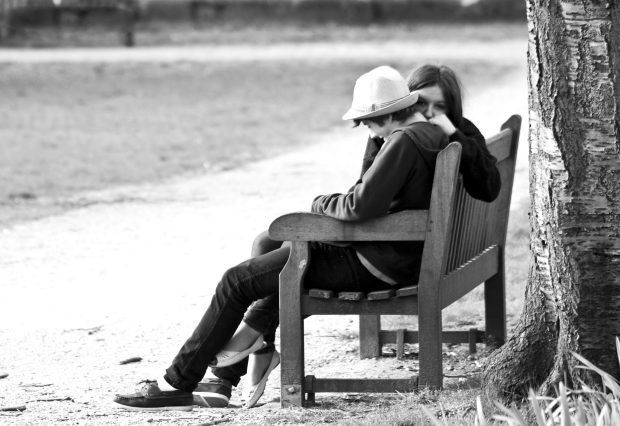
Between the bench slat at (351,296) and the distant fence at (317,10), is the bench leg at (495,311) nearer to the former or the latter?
the bench slat at (351,296)

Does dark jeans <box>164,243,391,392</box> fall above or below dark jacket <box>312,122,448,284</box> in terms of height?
below

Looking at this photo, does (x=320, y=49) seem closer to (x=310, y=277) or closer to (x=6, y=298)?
(x=6, y=298)

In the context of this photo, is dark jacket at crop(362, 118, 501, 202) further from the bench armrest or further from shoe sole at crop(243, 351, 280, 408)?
shoe sole at crop(243, 351, 280, 408)

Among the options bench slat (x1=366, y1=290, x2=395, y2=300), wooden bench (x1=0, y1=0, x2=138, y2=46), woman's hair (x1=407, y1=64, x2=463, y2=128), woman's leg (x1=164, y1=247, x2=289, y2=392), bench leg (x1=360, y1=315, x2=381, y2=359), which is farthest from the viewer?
wooden bench (x1=0, y1=0, x2=138, y2=46)

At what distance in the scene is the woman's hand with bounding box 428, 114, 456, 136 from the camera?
4.74 meters

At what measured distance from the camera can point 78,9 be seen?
2698cm

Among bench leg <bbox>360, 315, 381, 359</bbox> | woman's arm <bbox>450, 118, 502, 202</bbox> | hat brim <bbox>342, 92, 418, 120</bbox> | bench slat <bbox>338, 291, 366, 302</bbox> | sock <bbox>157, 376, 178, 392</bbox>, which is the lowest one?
bench leg <bbox>360, 315, 381, 359</bbox>

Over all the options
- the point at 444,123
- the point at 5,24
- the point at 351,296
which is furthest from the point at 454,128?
the point at 5,24

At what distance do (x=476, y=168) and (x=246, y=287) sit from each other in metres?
0.97

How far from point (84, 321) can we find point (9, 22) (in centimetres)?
2334

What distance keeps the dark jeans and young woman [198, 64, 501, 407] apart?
149 mm

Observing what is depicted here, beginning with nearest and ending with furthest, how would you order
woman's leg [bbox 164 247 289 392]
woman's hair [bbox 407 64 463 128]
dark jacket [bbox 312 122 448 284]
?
1. dark jacket [bbox 312 122 448 284]
2. woman's leg [bbox 164 247 289 392]
3. woman's hair [bbox 407 64 463 128]

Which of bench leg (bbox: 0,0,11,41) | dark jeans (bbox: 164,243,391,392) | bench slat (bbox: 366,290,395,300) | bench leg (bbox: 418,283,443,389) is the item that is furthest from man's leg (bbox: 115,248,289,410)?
bench leg (bbox: 0,0,11,41)

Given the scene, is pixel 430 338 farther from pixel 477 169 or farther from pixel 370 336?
pixel 370 336
